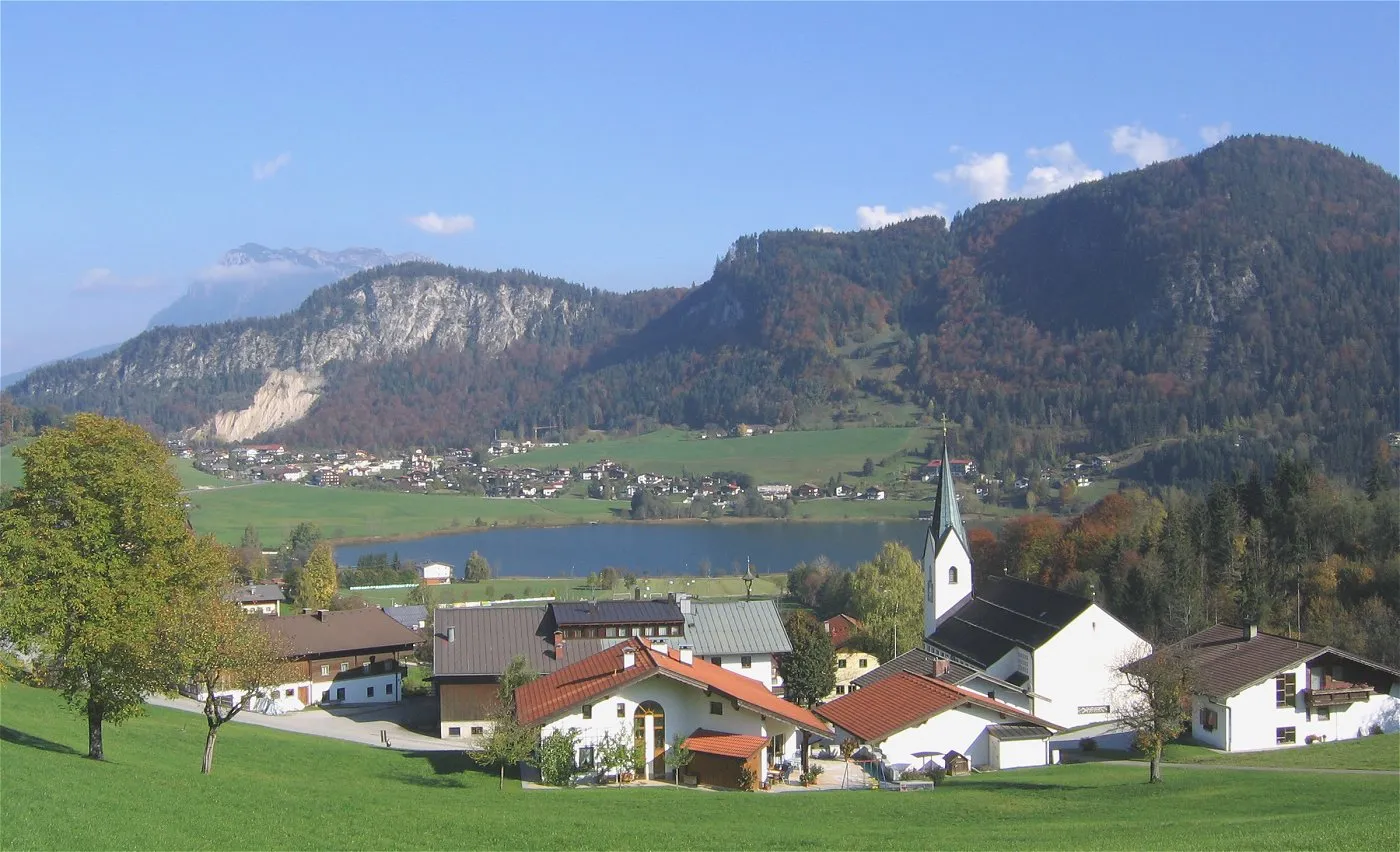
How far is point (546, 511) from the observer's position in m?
128

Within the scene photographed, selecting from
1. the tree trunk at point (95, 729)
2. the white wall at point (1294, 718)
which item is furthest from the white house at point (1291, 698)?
the tree trunk at point (95, 729)

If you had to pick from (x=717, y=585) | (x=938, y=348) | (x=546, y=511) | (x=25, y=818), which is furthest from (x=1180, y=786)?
(x=938, y=348)

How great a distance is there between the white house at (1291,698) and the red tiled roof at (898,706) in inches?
161

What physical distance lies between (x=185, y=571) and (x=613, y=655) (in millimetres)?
7867

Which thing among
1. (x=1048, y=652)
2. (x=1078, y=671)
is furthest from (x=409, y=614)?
(x=1078, y=671)

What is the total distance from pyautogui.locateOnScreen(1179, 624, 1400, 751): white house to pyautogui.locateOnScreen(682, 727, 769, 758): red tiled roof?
10411mm

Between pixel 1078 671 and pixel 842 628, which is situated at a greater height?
pixel 1078 671

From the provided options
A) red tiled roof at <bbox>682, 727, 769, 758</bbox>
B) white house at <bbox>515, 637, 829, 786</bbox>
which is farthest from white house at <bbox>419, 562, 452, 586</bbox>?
red tiled roof at <bbox>682, 727, 769, 758</bbox>

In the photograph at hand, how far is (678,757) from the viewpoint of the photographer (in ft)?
68.8

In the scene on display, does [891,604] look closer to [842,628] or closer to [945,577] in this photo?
[842,628]

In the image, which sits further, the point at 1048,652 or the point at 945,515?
the point at 945,515

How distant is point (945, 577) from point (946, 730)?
14.9m

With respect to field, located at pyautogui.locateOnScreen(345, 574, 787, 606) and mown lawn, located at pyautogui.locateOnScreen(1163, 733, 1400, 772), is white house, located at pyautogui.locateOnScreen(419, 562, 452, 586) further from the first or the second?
mown lawn, located at pyautogui.locateOnScreen(1163, 733, 1400, 772)

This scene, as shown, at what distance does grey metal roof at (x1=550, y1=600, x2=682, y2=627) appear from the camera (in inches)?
1294
